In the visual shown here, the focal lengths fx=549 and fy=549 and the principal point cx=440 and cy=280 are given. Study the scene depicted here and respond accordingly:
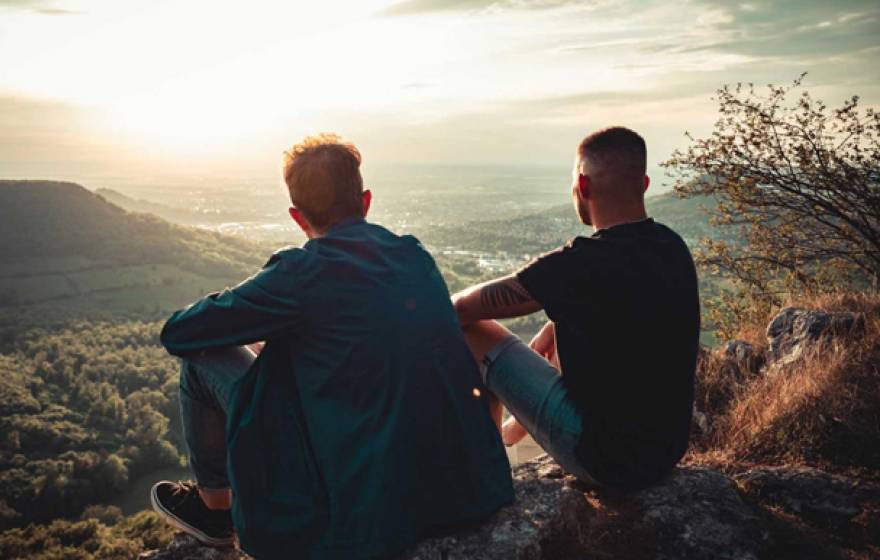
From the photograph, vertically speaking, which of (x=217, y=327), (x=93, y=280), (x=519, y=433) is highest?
(x=217, y=327)

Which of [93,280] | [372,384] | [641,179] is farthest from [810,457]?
[93,280]

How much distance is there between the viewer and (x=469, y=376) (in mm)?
2381

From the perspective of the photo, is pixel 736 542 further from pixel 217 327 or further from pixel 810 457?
pixel 217 327

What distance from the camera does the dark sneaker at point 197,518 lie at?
288cm

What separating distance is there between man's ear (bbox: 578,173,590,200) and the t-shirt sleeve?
356 millimetres

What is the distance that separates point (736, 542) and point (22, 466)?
61.6m

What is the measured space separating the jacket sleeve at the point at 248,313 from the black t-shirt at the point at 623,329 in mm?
1102

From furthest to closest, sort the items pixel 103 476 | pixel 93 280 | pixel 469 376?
pixel 93 280 < pixel 103 476 < pixel 469 376

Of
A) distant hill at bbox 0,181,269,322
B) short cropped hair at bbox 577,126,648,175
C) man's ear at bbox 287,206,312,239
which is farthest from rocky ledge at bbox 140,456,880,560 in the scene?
distant hill at bbox 0,181,269,322

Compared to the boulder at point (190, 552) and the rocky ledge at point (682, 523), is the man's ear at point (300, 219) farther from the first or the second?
the boulder at point (190, 552)

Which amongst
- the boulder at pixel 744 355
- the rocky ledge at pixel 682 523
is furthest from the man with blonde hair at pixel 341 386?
the boulder at pixel 744 355

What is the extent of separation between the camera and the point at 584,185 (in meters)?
2.74

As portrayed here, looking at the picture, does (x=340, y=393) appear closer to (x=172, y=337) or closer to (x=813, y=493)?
(x=172, y=337)

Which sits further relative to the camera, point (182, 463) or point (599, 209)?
point (182, 463)
